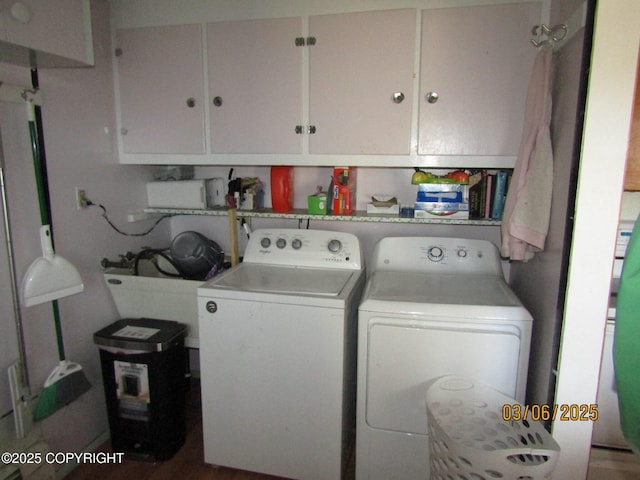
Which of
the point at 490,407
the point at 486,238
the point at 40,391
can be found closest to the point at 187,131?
the point at 40,391

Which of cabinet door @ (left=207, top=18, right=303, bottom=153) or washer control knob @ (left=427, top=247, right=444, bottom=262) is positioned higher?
cabinet door @ (left=207, top=18, right=303, bottom=153)

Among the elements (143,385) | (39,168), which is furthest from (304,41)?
(143,385)

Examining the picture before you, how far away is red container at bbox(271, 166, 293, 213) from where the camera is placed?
7.15 feet

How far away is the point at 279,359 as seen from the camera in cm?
165

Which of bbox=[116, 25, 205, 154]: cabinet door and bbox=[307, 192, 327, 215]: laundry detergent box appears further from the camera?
bbox=[307, 192, 327, 215]: laundry detergent box

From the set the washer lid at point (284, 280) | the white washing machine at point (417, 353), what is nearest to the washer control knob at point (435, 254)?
the white washing machine at point (417, 353)

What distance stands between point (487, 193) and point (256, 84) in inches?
48.3

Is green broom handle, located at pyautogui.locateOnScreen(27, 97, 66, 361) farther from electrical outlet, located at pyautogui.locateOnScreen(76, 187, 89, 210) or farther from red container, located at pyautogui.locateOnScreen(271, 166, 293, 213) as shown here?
red container, located at pyautogui.locateOnScreen(271, 166, 293, 213)

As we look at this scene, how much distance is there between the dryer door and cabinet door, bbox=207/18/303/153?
98cm

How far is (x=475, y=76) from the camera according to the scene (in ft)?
5.54

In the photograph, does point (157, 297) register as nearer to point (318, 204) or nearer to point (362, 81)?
point (318, 204)

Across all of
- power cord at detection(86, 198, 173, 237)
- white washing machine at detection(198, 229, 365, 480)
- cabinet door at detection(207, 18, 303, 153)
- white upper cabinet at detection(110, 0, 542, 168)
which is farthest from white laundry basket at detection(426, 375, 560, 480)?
power cord at detection(86, 198, 173, 237)

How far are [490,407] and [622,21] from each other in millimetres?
1284

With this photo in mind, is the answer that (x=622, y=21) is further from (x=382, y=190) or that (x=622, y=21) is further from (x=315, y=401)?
(x=315, y=401)
